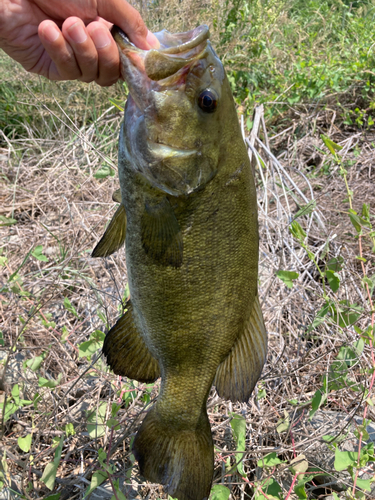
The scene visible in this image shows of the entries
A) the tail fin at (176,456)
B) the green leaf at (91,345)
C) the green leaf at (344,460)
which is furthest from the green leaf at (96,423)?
the green leaf at (344,460)

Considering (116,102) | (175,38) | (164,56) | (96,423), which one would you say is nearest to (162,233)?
(164,56)

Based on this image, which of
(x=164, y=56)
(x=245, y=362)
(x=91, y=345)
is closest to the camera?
(x=164, y=56)

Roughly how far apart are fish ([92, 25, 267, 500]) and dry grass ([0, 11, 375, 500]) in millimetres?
422

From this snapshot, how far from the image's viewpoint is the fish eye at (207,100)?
1281 mm

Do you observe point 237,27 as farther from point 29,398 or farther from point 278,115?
point 29,398

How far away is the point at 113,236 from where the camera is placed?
1.46 meters

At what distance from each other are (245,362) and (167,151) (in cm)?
82

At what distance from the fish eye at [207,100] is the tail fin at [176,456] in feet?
3.63

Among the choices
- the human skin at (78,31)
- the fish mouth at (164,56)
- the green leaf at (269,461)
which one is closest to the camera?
the fish mouth at (164,56)

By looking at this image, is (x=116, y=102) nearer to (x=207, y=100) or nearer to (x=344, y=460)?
(x=207, y=100)

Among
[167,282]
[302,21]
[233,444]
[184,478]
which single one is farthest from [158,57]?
[302,21]

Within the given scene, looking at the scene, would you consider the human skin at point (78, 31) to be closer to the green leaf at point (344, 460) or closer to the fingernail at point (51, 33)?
the fingernail at point (51, 33)

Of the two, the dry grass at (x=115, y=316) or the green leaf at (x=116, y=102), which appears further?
the green leaf at (x=116, y=102)

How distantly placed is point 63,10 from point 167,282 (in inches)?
44.6
